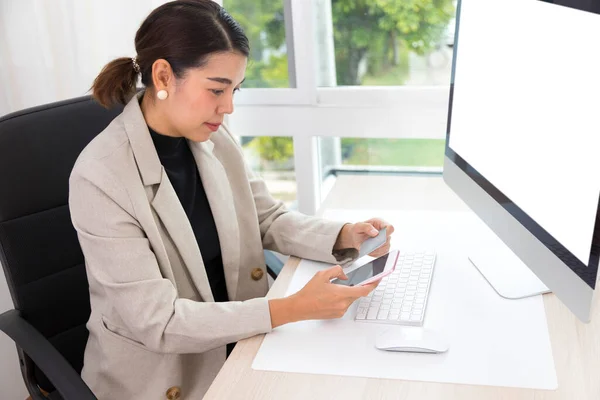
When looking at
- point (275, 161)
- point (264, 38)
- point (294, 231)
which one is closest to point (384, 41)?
point (264, 38)

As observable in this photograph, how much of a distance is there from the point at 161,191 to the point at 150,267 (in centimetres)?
17

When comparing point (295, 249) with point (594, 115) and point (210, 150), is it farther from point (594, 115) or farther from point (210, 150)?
point (594, 115)

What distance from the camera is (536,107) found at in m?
1.13

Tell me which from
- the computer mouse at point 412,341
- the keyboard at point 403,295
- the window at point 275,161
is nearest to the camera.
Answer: the computer mouse at point 412,341

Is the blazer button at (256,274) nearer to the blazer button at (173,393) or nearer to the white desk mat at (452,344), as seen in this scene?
the white desk mat at (452,344)

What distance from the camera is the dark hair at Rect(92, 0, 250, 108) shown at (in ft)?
4.19

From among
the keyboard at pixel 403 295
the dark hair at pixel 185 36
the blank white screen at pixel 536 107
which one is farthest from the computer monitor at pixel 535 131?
the dark hair at pixel 185 36

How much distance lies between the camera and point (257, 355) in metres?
1.14

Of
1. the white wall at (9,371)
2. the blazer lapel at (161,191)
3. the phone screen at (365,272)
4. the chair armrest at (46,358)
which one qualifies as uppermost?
the blazer lapel at (161,191)

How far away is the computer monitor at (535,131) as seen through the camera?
989 millimetres

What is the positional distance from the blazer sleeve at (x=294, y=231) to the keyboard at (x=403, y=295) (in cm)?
13

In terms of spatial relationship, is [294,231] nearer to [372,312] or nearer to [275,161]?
[372,312]

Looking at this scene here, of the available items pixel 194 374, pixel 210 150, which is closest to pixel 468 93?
pixel 210 150

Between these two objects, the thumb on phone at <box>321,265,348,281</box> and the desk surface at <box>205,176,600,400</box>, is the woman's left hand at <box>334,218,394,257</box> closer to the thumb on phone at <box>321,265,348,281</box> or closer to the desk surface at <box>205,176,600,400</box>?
the thumb on phone at <box>321,265,348,281</box>
